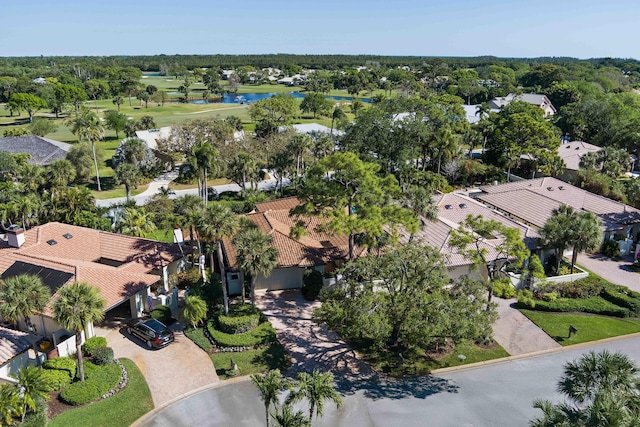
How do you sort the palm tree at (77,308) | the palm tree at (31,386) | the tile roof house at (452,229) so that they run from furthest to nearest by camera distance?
the tile roof house at (452,229) < the palm tree at (77,308) < the palm tree at (31,386)

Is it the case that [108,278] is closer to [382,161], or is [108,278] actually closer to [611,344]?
[611,344]

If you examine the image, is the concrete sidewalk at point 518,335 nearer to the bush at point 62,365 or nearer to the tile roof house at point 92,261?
the tile roof house at point 92,261

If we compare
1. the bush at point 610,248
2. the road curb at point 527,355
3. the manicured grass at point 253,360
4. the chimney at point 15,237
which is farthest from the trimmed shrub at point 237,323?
the bush at point 610,248

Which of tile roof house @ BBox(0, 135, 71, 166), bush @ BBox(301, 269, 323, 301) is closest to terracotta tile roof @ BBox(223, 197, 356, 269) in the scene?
bush @ BBox(301, 269, 323, 301)

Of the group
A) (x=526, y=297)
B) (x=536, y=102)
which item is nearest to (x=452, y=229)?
(x=526, y=297)

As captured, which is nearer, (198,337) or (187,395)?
(187,395)

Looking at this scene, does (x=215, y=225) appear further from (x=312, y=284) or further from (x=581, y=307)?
(x=581, y=307)
